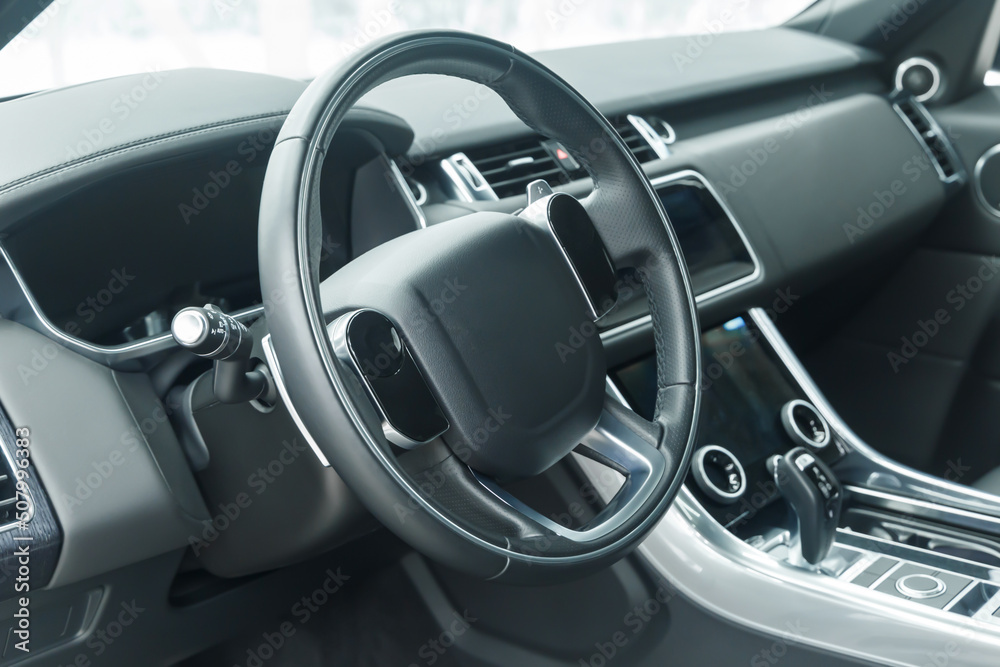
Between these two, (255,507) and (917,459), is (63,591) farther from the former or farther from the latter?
(917,459)

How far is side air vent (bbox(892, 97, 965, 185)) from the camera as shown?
2.03 m

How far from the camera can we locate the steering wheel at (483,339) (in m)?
0.70

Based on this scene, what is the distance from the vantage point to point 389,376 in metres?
0.77

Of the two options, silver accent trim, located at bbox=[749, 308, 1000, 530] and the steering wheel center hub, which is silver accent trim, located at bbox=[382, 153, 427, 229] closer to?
A: the steering wheel center hub

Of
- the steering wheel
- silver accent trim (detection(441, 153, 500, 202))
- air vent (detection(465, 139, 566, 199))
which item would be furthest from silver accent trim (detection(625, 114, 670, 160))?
the steering wheel

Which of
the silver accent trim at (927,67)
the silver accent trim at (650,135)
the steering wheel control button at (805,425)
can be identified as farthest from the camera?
the silver accent trim at (927,67)

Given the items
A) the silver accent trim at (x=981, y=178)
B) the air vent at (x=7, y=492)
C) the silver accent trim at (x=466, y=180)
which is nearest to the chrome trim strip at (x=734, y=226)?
the silver accent trim at (x=466, y=180)

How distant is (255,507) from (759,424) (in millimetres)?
808

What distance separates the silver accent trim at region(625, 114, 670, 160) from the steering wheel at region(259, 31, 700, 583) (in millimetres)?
630

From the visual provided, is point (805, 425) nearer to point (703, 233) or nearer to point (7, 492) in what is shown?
point (703, 233)

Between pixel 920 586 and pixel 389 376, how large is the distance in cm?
76

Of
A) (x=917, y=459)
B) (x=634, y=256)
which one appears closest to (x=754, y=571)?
(x=634, y=256)

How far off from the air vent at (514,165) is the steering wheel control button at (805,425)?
1.67 feet

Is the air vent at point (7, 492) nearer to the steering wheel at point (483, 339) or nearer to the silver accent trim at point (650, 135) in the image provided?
the steering wheel at point (483, 339)
